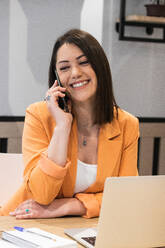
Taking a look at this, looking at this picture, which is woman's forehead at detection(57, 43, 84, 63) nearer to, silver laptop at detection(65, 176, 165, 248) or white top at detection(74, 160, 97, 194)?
white top at detection(74, 160, 97, 194)

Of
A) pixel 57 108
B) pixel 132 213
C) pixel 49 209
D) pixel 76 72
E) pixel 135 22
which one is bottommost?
pixel 49 209

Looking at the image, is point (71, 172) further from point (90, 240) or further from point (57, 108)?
point (90, 240)

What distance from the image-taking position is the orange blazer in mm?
1576

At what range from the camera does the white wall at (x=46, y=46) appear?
2.89 meters

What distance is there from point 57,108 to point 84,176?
0.30 m

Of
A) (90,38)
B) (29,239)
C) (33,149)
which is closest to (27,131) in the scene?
(33,149)

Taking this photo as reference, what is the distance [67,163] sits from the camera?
1623mm

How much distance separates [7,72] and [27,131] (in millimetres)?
1266

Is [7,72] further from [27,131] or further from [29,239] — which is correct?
[29,239]

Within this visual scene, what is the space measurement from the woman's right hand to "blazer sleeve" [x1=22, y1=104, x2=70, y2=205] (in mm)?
59

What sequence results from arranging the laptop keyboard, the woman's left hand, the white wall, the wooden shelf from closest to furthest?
1. the laptop keyboard
2. the woman's left hand
3. the white wall
4. the wooden shelf

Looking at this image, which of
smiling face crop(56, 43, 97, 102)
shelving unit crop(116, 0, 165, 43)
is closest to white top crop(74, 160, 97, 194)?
smiling face crop(56, 43, 97, 102)

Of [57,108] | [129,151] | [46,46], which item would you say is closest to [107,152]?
[129,151]

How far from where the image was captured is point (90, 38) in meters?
1.76
